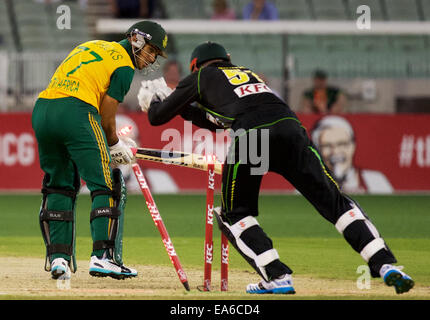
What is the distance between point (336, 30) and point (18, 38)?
8.76m

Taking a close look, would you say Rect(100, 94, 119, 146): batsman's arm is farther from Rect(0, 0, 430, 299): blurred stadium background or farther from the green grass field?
Rect(0, 0, 430, 299): blurred stadium background

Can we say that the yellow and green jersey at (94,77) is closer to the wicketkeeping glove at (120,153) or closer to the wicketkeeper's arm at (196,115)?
the wicketkeeping glove at (120,153)

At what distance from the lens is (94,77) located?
296 inches

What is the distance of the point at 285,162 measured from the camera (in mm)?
7027

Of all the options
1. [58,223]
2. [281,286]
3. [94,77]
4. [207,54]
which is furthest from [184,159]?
[281,286]

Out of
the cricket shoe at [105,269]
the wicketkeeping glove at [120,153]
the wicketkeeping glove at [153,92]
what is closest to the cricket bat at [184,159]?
the wicketkeeping glove at [120,153]

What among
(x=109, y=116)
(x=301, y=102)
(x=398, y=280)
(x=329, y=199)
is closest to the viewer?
(x=398, y=280)

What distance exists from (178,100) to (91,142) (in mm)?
836

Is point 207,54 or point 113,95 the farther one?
point 113,95

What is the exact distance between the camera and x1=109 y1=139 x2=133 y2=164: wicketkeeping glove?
25.2 feet

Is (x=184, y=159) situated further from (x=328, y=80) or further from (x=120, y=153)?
(x=328, y=80)

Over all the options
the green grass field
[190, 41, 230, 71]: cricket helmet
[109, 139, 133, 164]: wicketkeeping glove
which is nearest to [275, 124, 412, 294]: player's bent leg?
the green grass field

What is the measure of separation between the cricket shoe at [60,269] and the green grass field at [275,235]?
0.43 meters

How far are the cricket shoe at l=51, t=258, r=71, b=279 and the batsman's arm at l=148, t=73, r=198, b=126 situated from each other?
1496 millimetres
